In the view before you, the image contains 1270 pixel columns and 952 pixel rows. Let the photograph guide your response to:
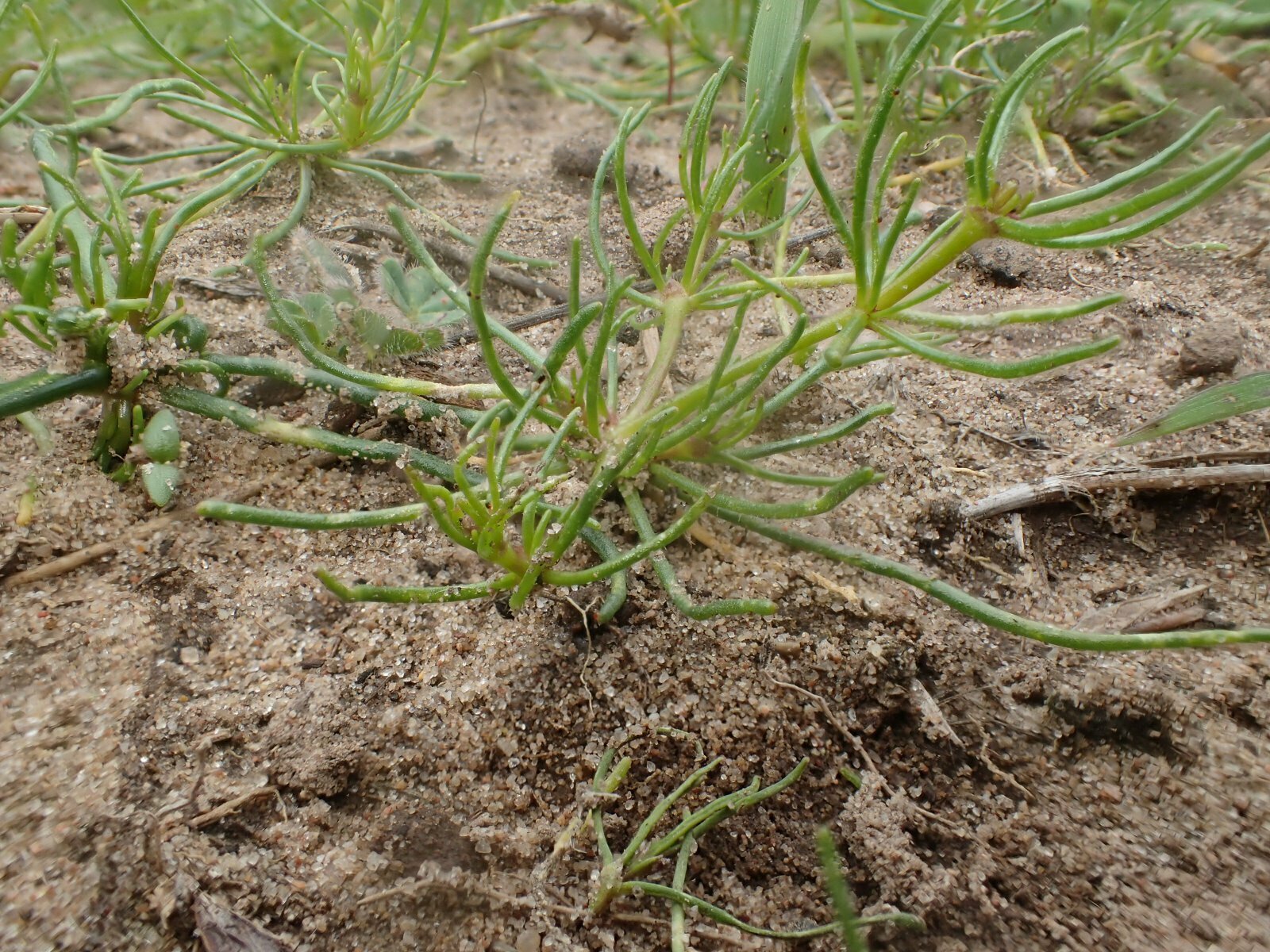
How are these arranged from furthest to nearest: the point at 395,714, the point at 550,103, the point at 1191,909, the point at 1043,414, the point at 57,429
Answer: the point at 550,103, the point at 1043,414, the point at 57,429, the point at 395,714, the point at 1191,909

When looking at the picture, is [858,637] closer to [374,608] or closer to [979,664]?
[979,664]

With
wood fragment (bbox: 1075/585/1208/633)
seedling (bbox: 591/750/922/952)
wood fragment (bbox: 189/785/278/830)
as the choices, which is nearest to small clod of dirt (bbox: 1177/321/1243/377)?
wood fragment (bbox: 1075/585/1208/633)

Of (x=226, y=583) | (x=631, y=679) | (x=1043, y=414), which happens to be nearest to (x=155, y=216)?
(x=226, y=583)

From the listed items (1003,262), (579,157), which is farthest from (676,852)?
(579,157)

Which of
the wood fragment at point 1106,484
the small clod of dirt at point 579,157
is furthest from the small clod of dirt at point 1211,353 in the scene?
the small clod of dirt at point 579,157

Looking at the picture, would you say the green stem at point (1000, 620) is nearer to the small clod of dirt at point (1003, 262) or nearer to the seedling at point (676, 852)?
the seedling at point (676, 852)

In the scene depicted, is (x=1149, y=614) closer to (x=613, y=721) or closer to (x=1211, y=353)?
(x=1211, y=353)
